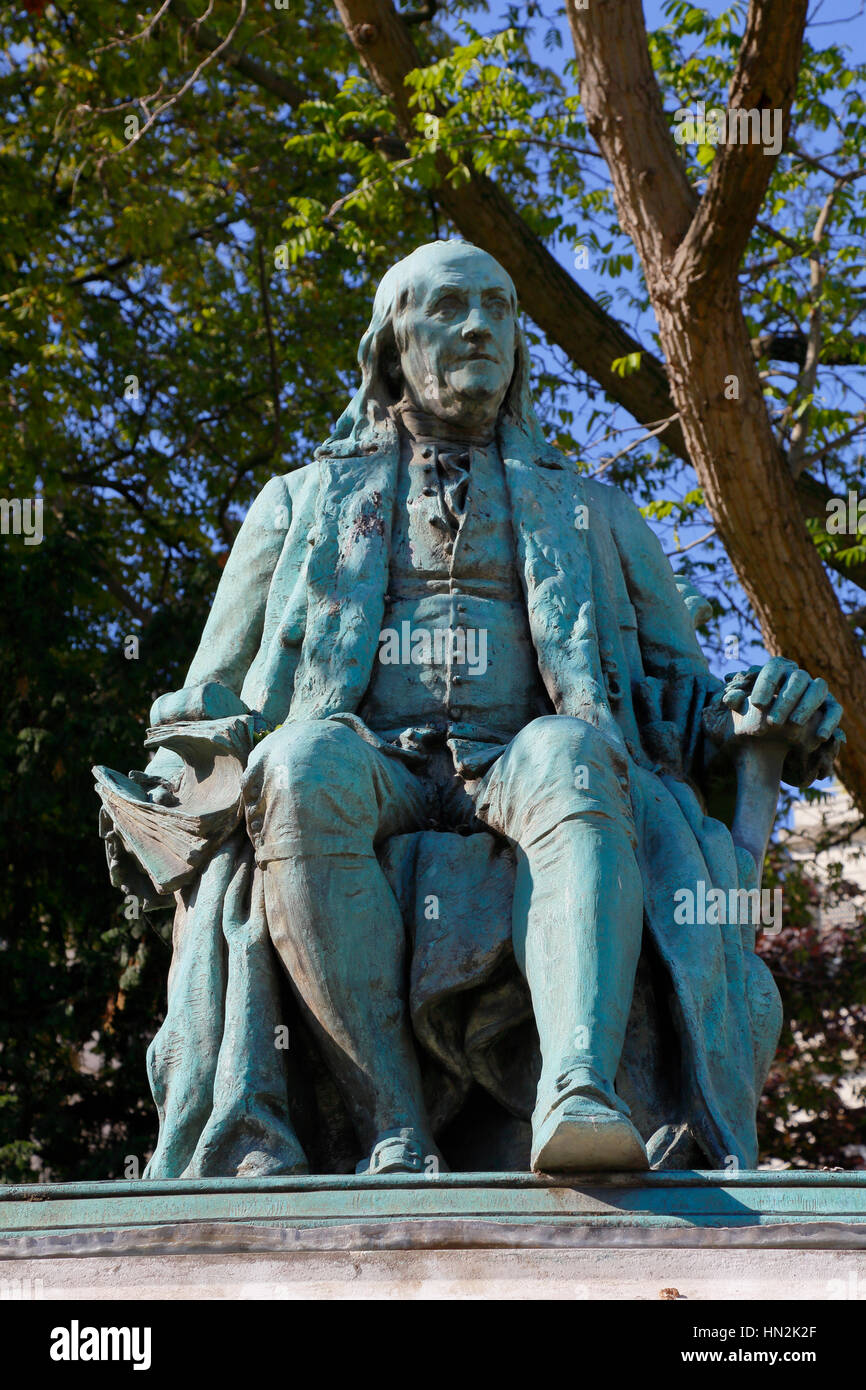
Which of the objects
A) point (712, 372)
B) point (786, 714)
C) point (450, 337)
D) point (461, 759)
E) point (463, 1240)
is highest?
point (712, 372)

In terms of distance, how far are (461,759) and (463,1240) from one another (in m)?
1.56

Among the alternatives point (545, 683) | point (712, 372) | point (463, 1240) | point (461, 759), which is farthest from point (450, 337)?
point (712, 372)

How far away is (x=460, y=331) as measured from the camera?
5.70m

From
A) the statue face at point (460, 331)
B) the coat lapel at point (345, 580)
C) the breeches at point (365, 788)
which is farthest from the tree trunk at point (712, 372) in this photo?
the breeches at point (365, 788)

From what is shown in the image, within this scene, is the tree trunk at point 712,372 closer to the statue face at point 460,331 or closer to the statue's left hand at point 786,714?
the statue face at point 460,331

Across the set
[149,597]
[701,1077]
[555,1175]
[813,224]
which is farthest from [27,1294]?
[149,597]

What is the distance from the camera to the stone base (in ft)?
12.3

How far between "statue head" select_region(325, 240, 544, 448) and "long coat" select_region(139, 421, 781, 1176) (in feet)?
0.46

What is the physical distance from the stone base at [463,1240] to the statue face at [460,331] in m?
2.39

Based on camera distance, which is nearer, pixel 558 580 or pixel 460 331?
pixel 558 580

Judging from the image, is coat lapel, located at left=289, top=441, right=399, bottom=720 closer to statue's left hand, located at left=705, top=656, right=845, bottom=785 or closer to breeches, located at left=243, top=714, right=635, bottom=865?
breeches, located at left=243, top=714, right=635, bottom=865

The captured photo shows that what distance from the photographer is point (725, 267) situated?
945cm

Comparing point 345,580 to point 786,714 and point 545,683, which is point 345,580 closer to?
point 545,683

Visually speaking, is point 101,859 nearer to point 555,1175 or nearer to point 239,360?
point 239,360
